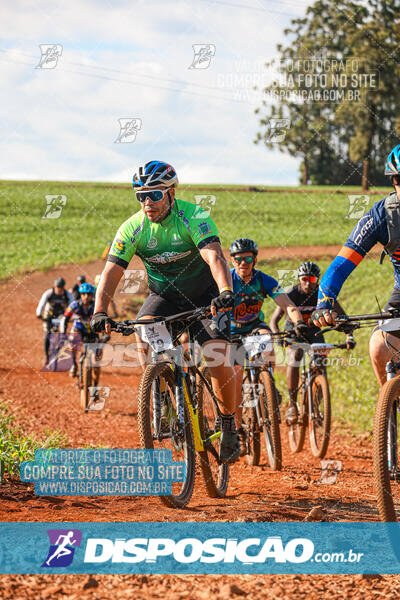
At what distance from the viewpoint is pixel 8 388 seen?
544 inches

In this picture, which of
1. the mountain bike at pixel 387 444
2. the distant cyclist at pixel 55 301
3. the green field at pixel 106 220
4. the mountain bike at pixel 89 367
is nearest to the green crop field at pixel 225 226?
the green field at pixel 106 220

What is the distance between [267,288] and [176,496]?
3398 mm

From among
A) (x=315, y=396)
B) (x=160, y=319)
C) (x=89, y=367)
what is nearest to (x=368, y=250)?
(x=160, y=319)

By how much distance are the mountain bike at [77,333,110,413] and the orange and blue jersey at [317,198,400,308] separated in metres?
7.68

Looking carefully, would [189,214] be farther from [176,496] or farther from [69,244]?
[69,244]

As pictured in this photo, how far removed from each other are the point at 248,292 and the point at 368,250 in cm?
342

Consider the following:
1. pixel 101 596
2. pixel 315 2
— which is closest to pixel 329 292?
pixel 101 596

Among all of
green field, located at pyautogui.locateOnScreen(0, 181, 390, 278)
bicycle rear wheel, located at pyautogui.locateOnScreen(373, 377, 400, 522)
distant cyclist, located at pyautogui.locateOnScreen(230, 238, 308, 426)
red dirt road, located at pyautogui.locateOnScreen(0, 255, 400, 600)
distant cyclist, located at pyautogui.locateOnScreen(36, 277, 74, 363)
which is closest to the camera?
red dirt road, located at pyautogui.locateOnScreen(0, 255, 400, 600)

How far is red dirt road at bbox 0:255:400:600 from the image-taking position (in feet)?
11.9

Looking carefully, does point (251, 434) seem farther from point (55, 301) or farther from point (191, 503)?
point (55, 301)

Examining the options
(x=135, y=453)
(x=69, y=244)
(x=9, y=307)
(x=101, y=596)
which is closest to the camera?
(x=101, y=596)

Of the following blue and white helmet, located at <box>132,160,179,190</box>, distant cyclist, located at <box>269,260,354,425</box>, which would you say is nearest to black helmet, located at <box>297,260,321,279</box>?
distant cyclist, located at <box>269,260,354,425</box>

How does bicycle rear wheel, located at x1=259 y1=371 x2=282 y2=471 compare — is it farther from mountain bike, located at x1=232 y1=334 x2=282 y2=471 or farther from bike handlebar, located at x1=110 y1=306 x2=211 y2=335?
bike handlebar, located at x1=110 y1=306 x2=211 y2=335

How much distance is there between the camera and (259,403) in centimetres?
796
